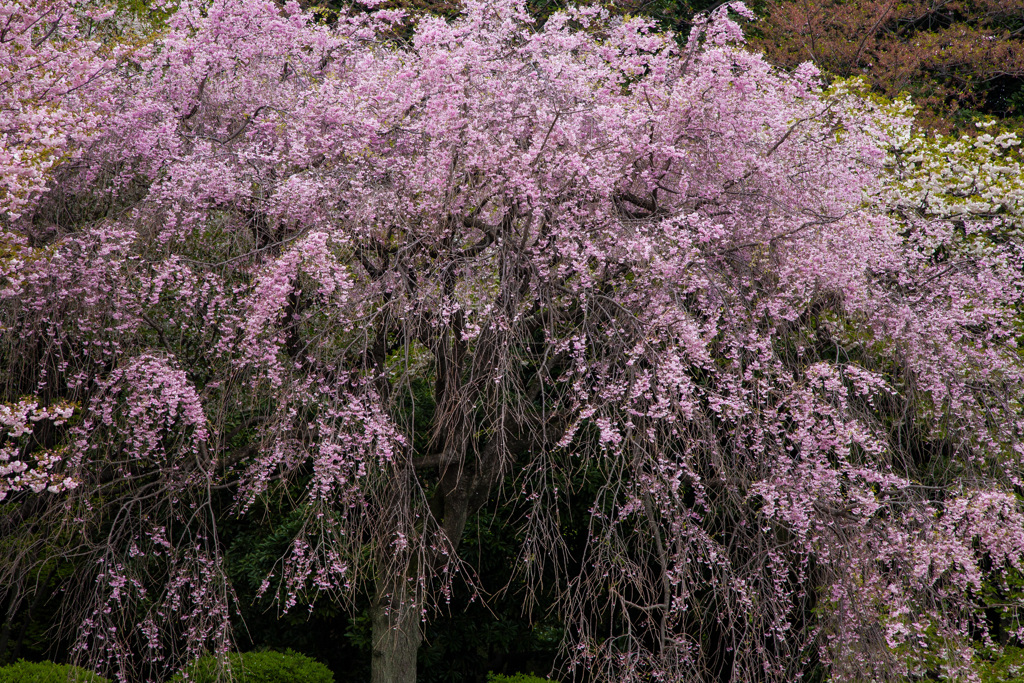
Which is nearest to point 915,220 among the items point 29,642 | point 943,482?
point 943,482

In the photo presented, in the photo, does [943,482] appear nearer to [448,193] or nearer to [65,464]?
[448,193]

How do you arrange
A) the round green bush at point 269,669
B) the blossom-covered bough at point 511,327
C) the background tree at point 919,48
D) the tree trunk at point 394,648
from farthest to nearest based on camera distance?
the background tree at point 919,48 < the round green bush at point 269,669 < the tree trunk at point 394,648 < the blossom-covered bough at point 511,327

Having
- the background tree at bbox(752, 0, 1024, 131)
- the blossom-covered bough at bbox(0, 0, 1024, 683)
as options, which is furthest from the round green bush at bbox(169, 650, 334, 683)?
the background tree at bbox(752, 0, 1024, 131)

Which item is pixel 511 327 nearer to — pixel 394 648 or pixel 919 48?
pixel 394 648

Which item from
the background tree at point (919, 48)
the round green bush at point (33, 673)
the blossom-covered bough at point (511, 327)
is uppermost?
the background tree at point (919, 48)

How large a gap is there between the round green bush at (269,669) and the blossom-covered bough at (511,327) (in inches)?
23.1

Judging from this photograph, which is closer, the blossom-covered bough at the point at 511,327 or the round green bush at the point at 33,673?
the blossom-covered bough at the point at 511,327

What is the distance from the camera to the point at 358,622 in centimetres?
695

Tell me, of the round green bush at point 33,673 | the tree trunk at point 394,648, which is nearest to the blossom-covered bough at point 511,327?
the tree trunk at point 394,648

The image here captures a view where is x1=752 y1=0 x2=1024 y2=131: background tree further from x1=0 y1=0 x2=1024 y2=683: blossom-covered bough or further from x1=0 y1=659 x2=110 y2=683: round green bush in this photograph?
x1=0 y1=659 x2=110 y2=683: round green bush

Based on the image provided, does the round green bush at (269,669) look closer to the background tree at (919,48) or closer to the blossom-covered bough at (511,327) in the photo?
the blossom-covered bough at (511,327)

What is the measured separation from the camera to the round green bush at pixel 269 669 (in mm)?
5129

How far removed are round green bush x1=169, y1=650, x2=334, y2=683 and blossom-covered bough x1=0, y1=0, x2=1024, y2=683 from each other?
1.92 feet

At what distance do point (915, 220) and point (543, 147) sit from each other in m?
3.17
